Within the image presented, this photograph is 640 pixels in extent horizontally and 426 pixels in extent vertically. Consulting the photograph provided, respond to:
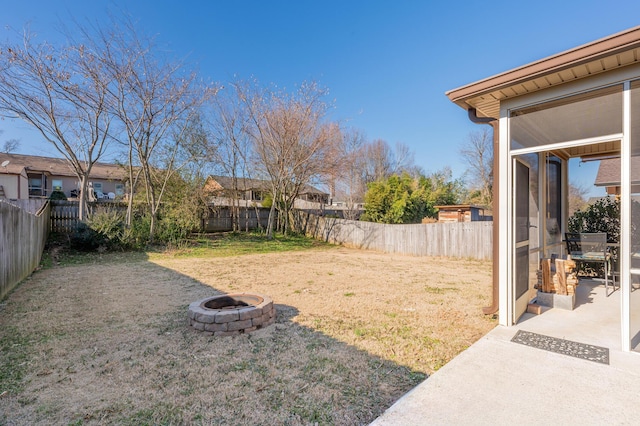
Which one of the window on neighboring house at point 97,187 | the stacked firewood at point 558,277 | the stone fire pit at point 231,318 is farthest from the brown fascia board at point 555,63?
the window on neighboring house at point 97,187

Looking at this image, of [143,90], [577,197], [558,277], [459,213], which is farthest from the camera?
[459,213]

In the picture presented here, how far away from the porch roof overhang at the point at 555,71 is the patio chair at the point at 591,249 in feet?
10.0

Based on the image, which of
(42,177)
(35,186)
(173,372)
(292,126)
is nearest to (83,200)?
(292,126)

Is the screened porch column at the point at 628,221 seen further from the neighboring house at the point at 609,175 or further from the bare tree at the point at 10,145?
the bare tree at the point at 10,145

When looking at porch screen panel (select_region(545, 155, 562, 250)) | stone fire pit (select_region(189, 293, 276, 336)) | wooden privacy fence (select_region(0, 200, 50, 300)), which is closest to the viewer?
stone fire pit (select_region(189, 293, 276, 336))

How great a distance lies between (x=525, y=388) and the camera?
2.16 m

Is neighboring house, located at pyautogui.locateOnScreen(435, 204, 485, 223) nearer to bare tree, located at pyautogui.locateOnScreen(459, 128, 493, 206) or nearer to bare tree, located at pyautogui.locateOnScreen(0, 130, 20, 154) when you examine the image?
bare tree, located at pyautogui.locateOnScreen(459, 128, 493, 206)

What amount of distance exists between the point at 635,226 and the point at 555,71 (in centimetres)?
209

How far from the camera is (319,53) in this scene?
11.8m

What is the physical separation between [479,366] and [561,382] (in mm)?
529

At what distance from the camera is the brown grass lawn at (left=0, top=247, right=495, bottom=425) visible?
6.72ft

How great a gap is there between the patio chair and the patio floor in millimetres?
2073

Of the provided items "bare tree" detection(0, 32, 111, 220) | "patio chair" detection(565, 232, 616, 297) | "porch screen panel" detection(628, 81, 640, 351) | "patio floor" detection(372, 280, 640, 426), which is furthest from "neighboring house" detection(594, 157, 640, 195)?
"bare tree" detection(0, 32, 111, 220)

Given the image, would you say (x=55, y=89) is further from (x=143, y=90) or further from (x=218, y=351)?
(x=218, y=351)
